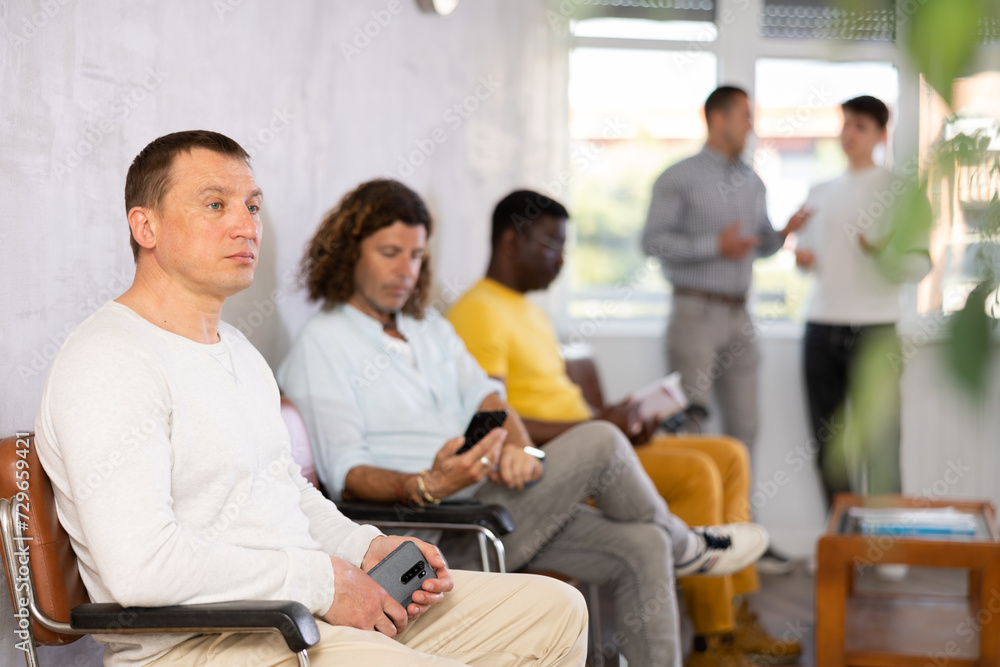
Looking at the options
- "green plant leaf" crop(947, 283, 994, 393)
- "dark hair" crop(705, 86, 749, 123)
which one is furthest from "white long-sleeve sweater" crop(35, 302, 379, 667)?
"dark hair" crop(705, 86, 749, 123)

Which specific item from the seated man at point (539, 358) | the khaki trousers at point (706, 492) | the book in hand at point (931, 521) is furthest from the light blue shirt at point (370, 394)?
the book in hand at point (931, 521)

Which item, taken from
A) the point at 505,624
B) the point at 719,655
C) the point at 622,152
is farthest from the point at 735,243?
the point at 505,624

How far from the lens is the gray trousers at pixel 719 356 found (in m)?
3.83

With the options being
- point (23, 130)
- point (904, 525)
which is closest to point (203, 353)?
point (23, 130)

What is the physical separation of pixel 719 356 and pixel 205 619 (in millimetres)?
2994

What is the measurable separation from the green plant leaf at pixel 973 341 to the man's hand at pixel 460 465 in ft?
5.27

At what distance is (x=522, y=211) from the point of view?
2.81 m

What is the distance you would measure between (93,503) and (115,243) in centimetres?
60

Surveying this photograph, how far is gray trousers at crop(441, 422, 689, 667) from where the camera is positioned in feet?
6.83

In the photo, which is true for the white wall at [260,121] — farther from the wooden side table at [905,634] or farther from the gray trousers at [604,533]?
the wooden side table at [905,634]

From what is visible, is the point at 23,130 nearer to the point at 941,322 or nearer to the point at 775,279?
the point at 941,322

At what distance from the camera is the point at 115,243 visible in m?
1.63

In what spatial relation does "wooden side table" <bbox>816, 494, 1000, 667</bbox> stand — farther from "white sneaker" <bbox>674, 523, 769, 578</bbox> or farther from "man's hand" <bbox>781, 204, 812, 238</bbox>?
"man's hand" <bbox>781, 204, 812, 238</bbox>

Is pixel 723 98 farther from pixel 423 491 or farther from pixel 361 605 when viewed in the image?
pixel 361 605
